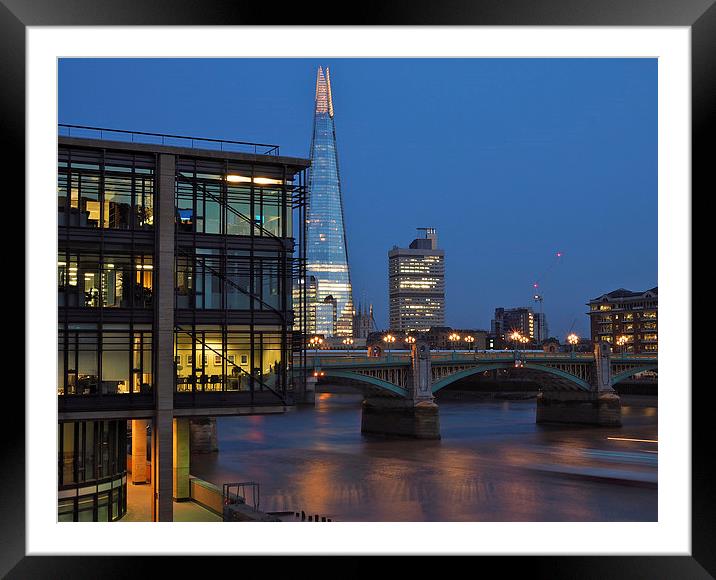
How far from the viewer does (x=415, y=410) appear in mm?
49031

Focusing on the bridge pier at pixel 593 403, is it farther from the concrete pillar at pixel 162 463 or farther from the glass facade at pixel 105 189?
the glass facade at pixel 105 189

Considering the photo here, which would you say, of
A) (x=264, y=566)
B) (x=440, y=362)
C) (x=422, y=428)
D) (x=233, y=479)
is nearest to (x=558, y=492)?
(x=233, y=479)

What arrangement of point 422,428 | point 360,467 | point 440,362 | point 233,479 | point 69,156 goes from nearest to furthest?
point 69,156 < point 233,479 < point 360,467 < point 422,428 < point 440,362

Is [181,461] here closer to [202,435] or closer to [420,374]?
[202,435]

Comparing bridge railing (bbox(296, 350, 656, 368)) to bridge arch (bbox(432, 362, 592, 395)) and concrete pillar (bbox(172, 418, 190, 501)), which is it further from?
concrete pillar (bbox(172, 418, 190, 501))

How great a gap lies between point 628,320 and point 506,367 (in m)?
76.8

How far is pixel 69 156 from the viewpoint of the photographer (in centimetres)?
1652

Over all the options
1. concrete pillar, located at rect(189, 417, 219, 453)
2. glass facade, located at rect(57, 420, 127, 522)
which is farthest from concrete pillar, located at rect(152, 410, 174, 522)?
concrete pillar, located at rect(189, 417, 219, 453)

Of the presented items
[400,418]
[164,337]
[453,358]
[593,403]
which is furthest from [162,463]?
[593,403]

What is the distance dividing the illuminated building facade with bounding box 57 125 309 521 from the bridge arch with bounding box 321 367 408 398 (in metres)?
26.1

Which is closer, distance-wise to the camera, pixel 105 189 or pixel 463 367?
pixel 105 189

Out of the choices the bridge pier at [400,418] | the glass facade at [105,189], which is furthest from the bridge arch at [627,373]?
the glass facade at [105,189]

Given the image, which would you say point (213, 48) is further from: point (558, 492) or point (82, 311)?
point (558, 492)
